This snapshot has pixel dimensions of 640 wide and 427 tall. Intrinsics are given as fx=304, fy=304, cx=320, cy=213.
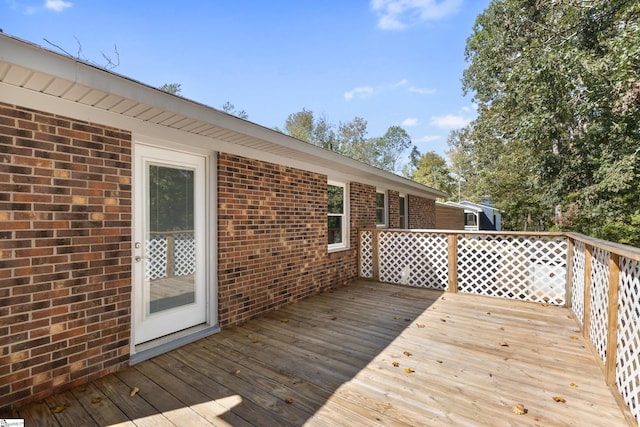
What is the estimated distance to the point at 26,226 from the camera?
2.28 m

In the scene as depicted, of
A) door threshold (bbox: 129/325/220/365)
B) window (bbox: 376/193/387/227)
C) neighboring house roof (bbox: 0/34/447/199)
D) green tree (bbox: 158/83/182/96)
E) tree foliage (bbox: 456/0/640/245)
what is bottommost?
door threshold (bbox: 129/325/220/365)

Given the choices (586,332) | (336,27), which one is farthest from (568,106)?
(586,332)

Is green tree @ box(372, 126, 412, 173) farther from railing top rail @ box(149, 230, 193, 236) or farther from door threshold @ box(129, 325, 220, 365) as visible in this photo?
door threshold @ box(129, 325, 220, 365)

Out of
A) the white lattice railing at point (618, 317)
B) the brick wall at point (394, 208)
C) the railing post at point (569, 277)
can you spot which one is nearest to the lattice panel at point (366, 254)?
the brick wall at point (394, 208)

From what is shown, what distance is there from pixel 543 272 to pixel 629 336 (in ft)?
10.5

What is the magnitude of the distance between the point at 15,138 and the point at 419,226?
1011 centimetres

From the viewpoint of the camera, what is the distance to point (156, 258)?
325 cm

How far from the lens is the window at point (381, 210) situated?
8.17 metres

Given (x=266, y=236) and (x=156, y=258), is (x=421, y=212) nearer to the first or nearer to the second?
(x=266, y=236)

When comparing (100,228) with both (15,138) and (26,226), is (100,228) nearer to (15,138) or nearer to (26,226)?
(26,226)

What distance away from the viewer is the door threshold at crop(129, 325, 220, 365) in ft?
9.83

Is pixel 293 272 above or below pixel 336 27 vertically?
below

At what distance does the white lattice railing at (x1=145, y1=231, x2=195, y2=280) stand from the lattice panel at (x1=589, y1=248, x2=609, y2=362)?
14.0 feet

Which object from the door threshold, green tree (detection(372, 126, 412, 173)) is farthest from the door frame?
green tree (detection(372, 126, 412, 173))
